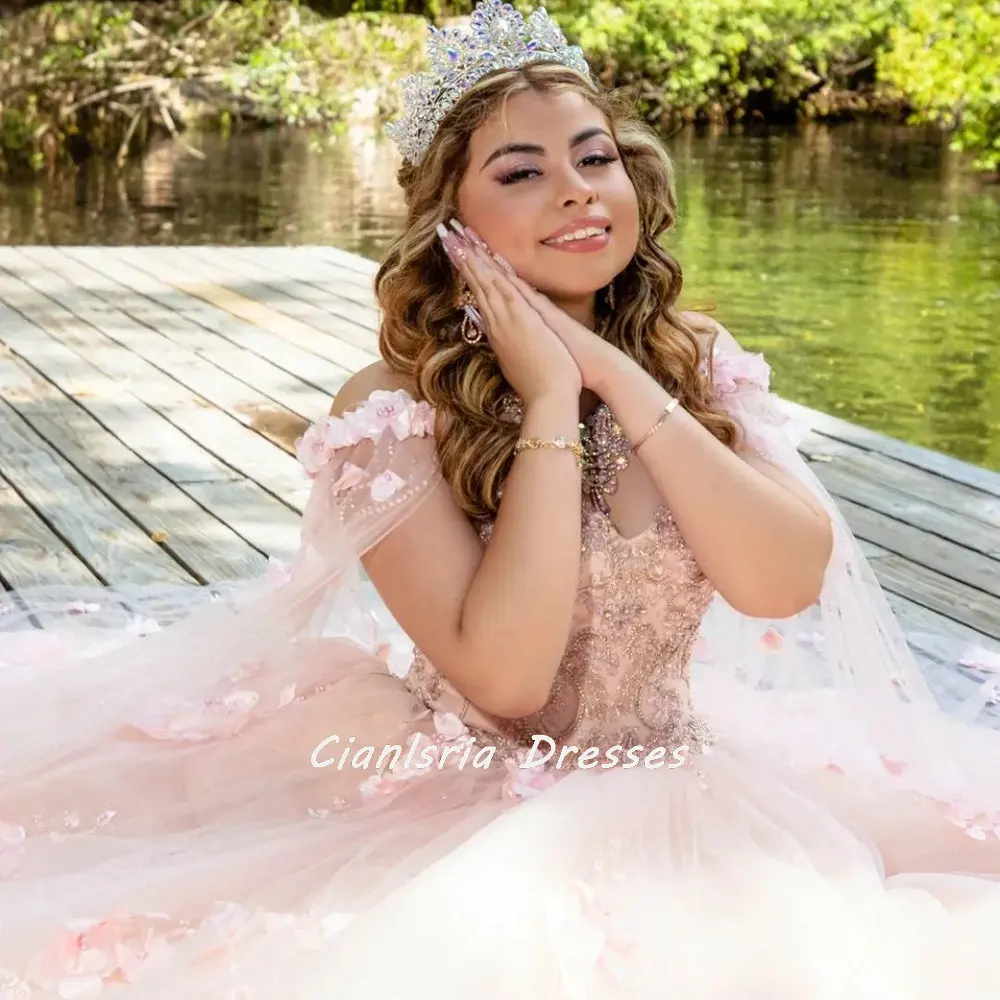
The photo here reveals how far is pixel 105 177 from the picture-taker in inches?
712

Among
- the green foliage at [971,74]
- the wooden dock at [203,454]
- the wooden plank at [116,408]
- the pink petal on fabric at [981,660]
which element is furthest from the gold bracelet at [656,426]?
the green foliage at [971,74]

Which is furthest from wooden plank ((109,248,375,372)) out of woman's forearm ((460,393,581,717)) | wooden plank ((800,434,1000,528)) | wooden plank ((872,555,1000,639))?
woman's forearm ((460,393,581,717))

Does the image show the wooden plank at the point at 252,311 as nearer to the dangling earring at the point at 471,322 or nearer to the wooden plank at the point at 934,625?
the wooden plank at the point at 934,625

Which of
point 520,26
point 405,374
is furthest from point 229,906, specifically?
point 520,26

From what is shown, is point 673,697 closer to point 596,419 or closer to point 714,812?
point 714,812

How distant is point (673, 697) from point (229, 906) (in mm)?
731

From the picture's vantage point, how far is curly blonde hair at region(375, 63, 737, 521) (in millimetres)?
2320

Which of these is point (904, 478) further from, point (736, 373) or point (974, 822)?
point (974, 822)

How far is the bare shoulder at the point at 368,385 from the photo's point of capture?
93.9 inches

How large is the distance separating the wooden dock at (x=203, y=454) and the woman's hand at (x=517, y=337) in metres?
1.66

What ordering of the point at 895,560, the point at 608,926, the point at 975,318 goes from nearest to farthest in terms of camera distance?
1. the point at 608,926
2. the point at 895,560
3. the point at 975,318

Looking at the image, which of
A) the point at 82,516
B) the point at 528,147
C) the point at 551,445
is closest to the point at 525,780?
the point at 551,445

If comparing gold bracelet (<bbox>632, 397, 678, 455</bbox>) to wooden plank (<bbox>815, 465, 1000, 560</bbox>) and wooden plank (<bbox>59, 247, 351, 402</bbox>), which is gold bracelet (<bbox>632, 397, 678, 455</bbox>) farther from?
wooden plank (<bbox>59, 247, 351, 402</bbox>)

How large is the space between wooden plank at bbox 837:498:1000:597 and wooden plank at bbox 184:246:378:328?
275 cm
